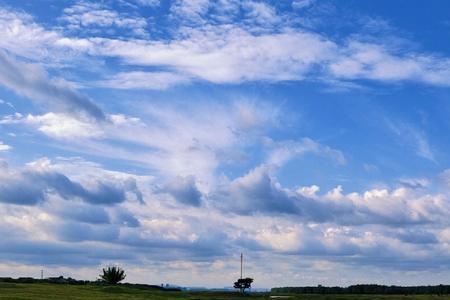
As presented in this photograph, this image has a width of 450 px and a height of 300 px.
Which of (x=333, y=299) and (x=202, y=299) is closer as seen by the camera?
(x=202, y=299)

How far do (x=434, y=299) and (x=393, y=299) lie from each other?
960cm

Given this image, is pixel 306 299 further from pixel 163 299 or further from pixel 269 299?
pixel 163 299

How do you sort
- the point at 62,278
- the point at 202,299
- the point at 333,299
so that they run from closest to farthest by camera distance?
the point at 202,299, the point at 333,299, the point at 62,278

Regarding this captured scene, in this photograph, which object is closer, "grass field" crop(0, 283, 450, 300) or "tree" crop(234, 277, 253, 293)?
"grass field" crop(0, 283, 450, 300)

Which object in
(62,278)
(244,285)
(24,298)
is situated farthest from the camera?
(62,278)

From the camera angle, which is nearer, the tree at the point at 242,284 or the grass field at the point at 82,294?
the grass field at the point at 82,294

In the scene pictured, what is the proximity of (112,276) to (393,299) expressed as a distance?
63648 mm

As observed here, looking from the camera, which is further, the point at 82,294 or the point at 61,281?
the point at 61,281

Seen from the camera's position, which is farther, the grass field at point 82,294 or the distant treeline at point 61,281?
the distant treeline at point 61,281

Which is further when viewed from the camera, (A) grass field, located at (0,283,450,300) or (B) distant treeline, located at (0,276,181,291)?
(B) distant treeline, located at (0,276,181,291)

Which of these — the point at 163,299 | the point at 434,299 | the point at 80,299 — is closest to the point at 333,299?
the point at 434,299

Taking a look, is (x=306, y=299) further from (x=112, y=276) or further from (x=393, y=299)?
(x=112, y=276)

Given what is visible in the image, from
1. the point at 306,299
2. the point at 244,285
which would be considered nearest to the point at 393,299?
the point at 306,299

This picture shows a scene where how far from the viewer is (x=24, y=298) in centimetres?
8412
